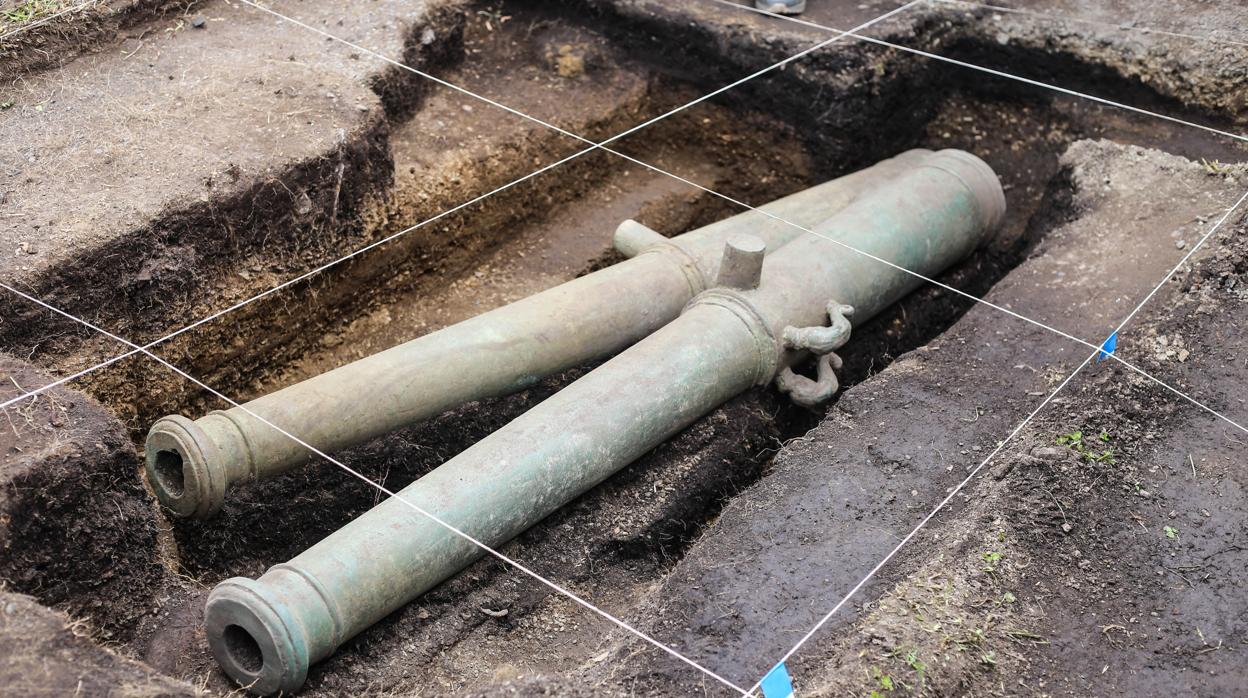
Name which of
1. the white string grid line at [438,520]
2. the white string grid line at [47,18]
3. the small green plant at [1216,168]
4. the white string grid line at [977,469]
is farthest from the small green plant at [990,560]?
the white string grid line at [47,18]

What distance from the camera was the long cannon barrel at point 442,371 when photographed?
187 inches

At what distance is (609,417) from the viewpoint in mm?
5027

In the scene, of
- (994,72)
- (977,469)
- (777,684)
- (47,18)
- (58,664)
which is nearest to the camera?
(58,664)

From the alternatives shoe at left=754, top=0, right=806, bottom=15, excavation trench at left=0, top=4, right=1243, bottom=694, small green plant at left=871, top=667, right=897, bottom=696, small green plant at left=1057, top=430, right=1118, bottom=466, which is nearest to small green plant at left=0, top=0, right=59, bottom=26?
excavation trench at left=0, top=4, right=1243, bottom=694

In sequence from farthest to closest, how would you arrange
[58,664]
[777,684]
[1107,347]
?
[1107,347] < [777,684] < [58,664]

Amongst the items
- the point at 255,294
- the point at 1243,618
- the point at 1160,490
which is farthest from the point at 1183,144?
the point at 255,294

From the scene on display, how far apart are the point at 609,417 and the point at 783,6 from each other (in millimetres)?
3854

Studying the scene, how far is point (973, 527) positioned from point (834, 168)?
12.1 ft

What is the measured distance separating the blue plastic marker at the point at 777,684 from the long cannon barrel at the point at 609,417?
4.77 feet

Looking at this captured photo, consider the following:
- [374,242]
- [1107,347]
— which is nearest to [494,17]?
[374,242]

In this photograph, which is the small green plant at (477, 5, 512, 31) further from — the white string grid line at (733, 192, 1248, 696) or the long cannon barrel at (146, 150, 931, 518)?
the white string grid line at (733, 192, 1248, 696)

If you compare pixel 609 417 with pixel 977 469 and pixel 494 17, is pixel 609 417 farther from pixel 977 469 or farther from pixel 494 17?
pixel 494 17

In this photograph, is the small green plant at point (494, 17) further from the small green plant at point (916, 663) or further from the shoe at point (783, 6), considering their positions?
the small green plant at point (916, 663)

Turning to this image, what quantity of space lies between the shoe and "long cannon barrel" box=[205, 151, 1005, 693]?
62.6 inches
